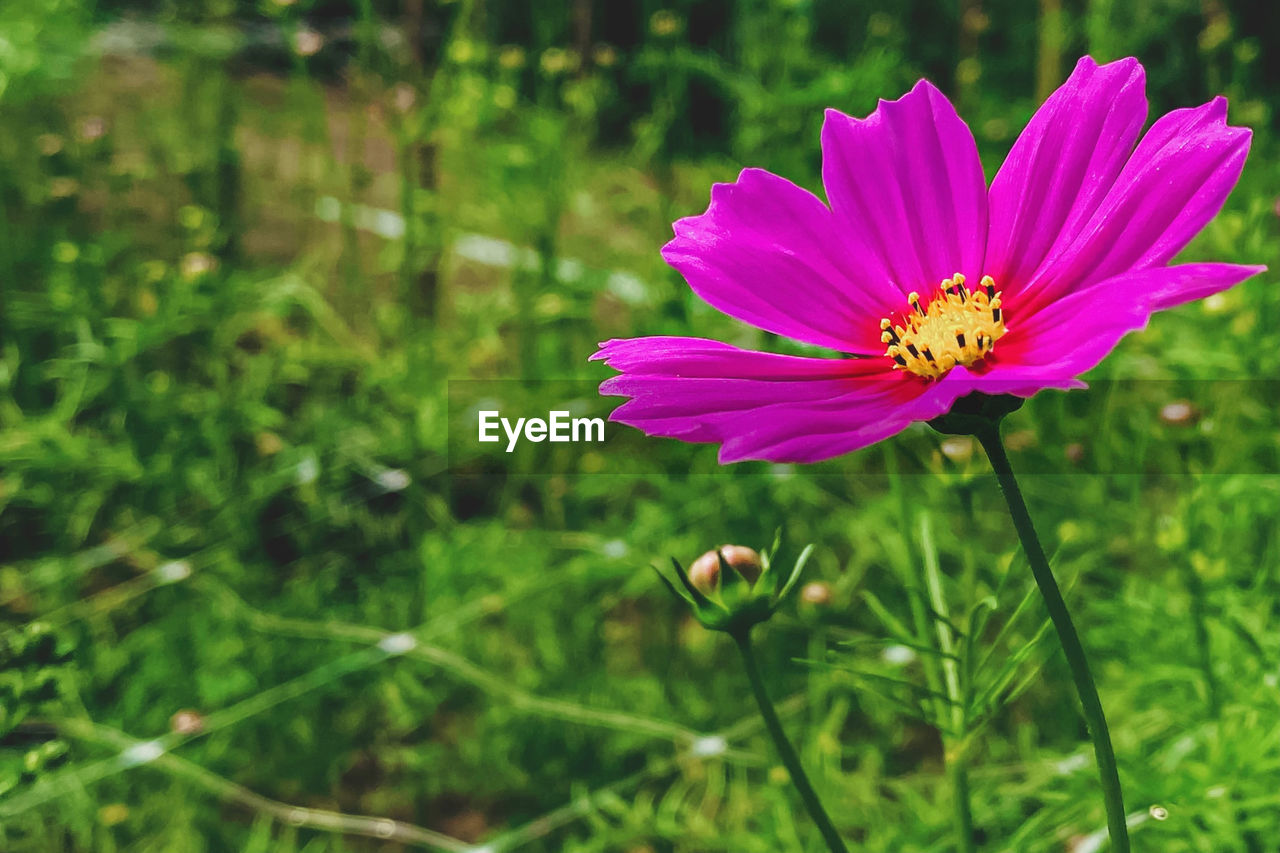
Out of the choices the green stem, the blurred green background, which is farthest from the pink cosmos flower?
the blurred green background

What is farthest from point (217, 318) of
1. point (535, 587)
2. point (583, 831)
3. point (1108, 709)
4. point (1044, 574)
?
point (1044, 574)

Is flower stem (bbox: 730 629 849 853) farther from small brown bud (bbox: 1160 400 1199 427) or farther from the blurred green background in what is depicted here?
small brown bud (bbox: 1160 400 1199 427)

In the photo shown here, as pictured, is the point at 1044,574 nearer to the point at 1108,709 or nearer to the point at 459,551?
the point at 1108,709

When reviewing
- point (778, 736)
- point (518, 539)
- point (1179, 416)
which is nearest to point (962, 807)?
point (778, 736)

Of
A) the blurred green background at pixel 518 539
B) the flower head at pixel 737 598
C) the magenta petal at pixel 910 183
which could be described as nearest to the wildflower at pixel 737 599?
the flower head at pixel 737 598

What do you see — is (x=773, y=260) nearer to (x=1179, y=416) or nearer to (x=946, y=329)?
(x=946, y=329)

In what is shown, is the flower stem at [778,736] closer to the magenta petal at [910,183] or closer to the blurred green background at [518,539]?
the magenta petal at [910,183]
